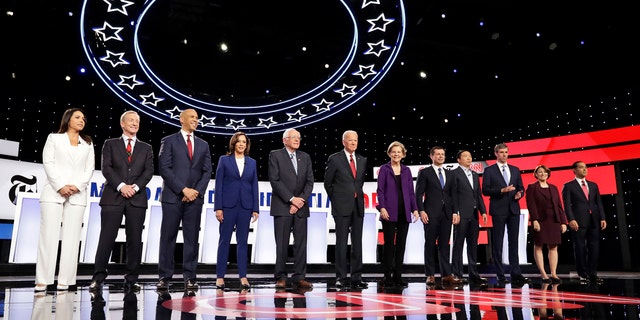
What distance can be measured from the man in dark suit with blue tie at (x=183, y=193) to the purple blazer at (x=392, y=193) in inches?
65.1

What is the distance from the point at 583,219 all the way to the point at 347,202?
3036mm

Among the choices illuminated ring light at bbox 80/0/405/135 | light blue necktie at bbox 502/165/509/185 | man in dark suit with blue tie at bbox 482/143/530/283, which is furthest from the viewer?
illuminated ring light at bbox 80/0/405/135

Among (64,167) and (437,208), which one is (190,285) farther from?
(437,208)

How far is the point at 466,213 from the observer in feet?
17.6

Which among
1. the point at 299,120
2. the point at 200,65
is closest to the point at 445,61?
the point at 299,120

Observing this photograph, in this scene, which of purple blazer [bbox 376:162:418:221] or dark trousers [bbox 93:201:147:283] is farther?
purple blazer [bbox 376:162:418:221]

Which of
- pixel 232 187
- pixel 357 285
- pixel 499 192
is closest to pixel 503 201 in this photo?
pixel 499 192

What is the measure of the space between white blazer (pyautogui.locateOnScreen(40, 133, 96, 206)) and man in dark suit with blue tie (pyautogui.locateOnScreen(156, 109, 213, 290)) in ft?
1.97

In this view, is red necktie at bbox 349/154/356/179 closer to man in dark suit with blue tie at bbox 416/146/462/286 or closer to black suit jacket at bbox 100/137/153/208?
man in dark suit with blue tie at bbox 416/146/462/286

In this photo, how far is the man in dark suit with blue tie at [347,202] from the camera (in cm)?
475

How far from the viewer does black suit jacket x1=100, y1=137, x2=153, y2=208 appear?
4.14m

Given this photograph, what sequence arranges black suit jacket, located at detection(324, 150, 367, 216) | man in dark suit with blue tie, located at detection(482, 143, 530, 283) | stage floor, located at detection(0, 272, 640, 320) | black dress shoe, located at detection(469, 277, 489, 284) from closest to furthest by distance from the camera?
stage floor, located at detection(0, 272, 640, 320) → black suit jacket, located at detection(324, 150, 367, 216) → black dress shoe, located at detection(469, 277, 489, 284) → man in dark suit with blue tie, located at detection(482, 143, 530, 283)

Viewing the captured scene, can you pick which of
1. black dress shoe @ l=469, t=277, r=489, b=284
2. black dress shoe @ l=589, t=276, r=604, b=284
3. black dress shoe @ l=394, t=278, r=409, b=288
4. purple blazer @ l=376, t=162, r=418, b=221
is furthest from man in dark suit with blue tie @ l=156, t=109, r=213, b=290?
black dress shoe @ l=589, t=276, r=604, b=284

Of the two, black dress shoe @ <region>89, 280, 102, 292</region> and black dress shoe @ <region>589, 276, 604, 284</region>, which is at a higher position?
black dress shoe @ <region>589, 276, 604, 284</region>
